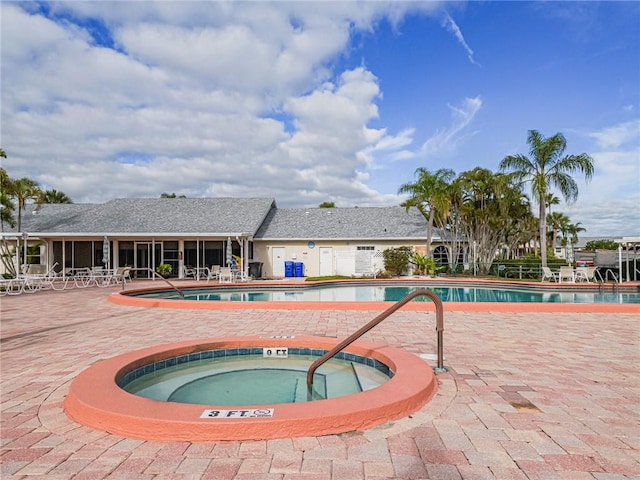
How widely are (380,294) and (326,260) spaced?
28.2ft

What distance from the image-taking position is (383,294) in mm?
17703

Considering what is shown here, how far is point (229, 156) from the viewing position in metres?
37.4

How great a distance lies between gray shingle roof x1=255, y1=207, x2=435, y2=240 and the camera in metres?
25.8

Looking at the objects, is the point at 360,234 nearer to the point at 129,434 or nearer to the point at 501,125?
the point at 501,125

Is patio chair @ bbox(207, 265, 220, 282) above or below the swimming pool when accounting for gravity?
above

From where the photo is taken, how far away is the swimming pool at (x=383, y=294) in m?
15.9

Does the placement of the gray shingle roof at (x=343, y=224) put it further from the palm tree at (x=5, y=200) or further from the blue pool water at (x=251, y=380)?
the blue pool water at (x=251, y=380)

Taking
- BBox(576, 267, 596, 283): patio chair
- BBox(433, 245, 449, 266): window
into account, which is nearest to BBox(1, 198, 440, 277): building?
BBox(433, 245, 449, 266): window

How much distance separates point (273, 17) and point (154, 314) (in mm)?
8916

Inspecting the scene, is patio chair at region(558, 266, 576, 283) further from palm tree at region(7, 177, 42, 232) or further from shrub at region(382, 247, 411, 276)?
palm tree at region(7, 177, 42, 232)

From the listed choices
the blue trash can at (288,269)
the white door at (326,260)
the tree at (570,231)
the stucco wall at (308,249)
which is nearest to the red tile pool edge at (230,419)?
the blue trash can at (288,269)

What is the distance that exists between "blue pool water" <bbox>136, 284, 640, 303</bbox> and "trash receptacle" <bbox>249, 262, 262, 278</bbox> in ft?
13.9

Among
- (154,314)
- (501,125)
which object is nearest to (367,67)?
(501,125)

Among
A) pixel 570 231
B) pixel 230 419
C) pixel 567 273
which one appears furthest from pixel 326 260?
pixel 570 231
